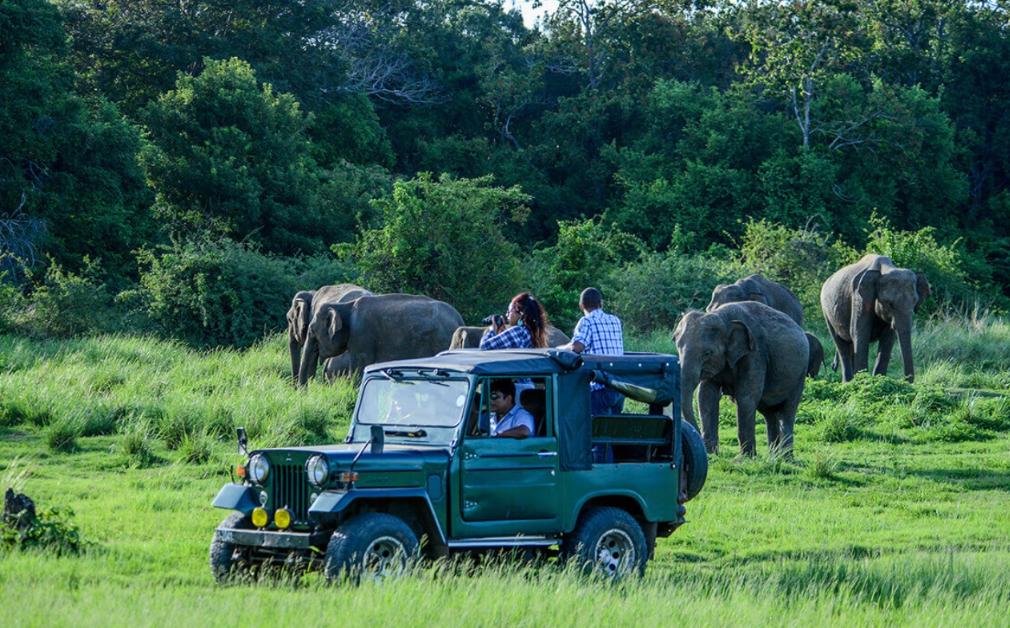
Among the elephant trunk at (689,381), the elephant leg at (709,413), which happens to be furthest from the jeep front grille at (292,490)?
the elephant leg at (709,413)

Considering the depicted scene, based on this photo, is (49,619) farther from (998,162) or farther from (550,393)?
(998,162)

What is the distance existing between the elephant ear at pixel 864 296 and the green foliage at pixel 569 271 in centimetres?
595

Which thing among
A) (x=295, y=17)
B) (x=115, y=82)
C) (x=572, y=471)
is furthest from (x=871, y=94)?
(x=572, y=471)

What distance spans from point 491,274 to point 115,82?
54.4ft

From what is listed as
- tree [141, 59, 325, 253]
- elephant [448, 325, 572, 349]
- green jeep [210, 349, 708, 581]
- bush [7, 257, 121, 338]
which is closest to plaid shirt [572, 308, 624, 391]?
green jeep [210, 349, 708, 581]

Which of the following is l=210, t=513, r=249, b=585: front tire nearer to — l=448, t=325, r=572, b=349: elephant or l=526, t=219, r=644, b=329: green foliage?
l=448, t=325, r=572, b=349: elephant

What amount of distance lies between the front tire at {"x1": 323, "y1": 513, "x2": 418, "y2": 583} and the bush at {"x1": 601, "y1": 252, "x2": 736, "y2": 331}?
24.2 metres

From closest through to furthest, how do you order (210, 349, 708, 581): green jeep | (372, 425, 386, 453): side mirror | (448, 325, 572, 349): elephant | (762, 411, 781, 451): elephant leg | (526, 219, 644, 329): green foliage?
(210, 349, 708, 581): green jeep
(372, 425, 386, 453): side mirror
(762, 411, 781, 451): elephant leg
(448, 325, 572, 349): elephant
(526, 219, 644, 329): green foliage

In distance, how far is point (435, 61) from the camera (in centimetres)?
5097

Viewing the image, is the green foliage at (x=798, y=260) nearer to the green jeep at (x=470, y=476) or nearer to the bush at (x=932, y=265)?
the bush at (x=932, y=265)

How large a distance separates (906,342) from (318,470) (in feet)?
60.4

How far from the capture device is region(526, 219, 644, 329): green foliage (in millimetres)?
32031

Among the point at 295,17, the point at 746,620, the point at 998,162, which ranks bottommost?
the point at 746,620

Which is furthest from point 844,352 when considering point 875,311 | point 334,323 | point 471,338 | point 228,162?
point 228,162
